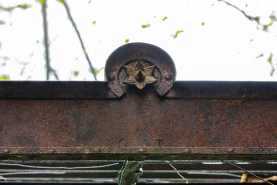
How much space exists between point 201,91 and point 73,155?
153 centimetres

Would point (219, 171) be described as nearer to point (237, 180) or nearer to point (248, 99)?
point (237, 180)

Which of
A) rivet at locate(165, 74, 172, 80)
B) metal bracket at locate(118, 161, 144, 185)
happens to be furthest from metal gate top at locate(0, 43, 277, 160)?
metal bracket at locate(118, 161, 144, 185)

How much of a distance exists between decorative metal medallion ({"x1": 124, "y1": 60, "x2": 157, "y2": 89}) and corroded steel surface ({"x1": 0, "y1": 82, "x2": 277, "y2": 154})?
116mm

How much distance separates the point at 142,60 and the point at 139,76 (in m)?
0.23

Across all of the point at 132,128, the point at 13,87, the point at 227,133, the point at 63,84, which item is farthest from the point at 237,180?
the point at 13,87

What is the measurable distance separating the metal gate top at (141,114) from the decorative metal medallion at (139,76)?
0.03ft

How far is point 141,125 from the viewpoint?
98.2 inches

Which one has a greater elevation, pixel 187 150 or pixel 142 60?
pixel 142 60

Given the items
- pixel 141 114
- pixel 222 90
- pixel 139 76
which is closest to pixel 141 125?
pixel 141 114

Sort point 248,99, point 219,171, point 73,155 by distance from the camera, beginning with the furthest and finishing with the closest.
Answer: point 219,171 < point 248,99 < point 73,155

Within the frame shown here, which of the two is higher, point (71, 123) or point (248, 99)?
point (248, 99)

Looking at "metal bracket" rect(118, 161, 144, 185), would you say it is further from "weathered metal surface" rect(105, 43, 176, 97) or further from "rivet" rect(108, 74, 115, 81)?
"rivet" rect(108, 74, 115, 81)

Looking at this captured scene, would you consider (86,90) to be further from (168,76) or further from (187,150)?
(187,150)

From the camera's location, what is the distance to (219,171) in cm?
440
